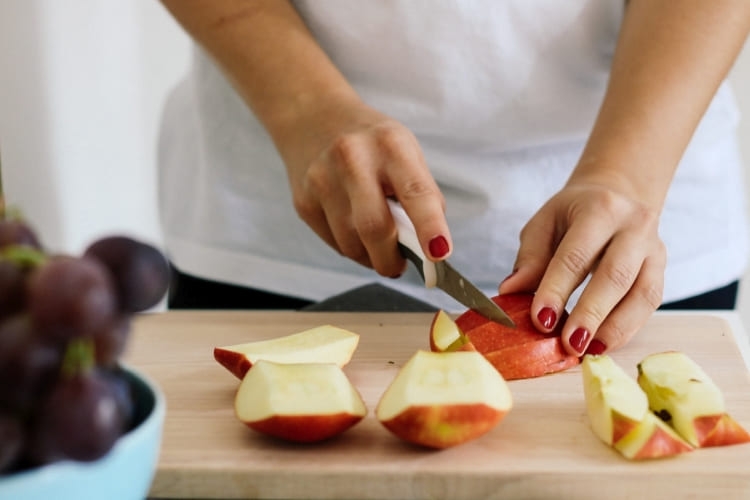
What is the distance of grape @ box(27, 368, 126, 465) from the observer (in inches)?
16.7

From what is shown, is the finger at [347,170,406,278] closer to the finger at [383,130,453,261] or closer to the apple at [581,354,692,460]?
the finger at [383,130,453,261]

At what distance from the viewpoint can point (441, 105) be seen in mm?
1251

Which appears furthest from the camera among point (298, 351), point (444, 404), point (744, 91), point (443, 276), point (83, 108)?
point (83, 108)

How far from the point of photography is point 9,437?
43cm

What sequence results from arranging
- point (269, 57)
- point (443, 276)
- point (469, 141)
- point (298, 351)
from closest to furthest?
1. point (298, 351)
2. point (443, 276)
3. point (269, 57)
4. point (469, 141)

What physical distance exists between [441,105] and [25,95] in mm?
1572

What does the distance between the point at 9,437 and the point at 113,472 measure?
8 centimetres

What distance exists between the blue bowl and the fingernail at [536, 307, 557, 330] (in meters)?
0.54

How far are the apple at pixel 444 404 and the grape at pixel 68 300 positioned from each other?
36 cm

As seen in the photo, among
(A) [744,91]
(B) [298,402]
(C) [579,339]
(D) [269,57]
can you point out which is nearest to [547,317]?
(C) [579,339]

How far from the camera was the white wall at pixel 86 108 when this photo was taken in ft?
7.70

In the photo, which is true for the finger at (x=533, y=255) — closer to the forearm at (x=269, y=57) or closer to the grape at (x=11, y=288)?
the forearm at (x=269, y=57)

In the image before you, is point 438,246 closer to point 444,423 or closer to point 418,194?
point 418,194

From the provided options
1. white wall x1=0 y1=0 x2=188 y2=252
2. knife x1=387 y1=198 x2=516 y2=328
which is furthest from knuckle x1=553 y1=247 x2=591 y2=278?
white wall x1=0 y1=0 x2=188 y2=252
